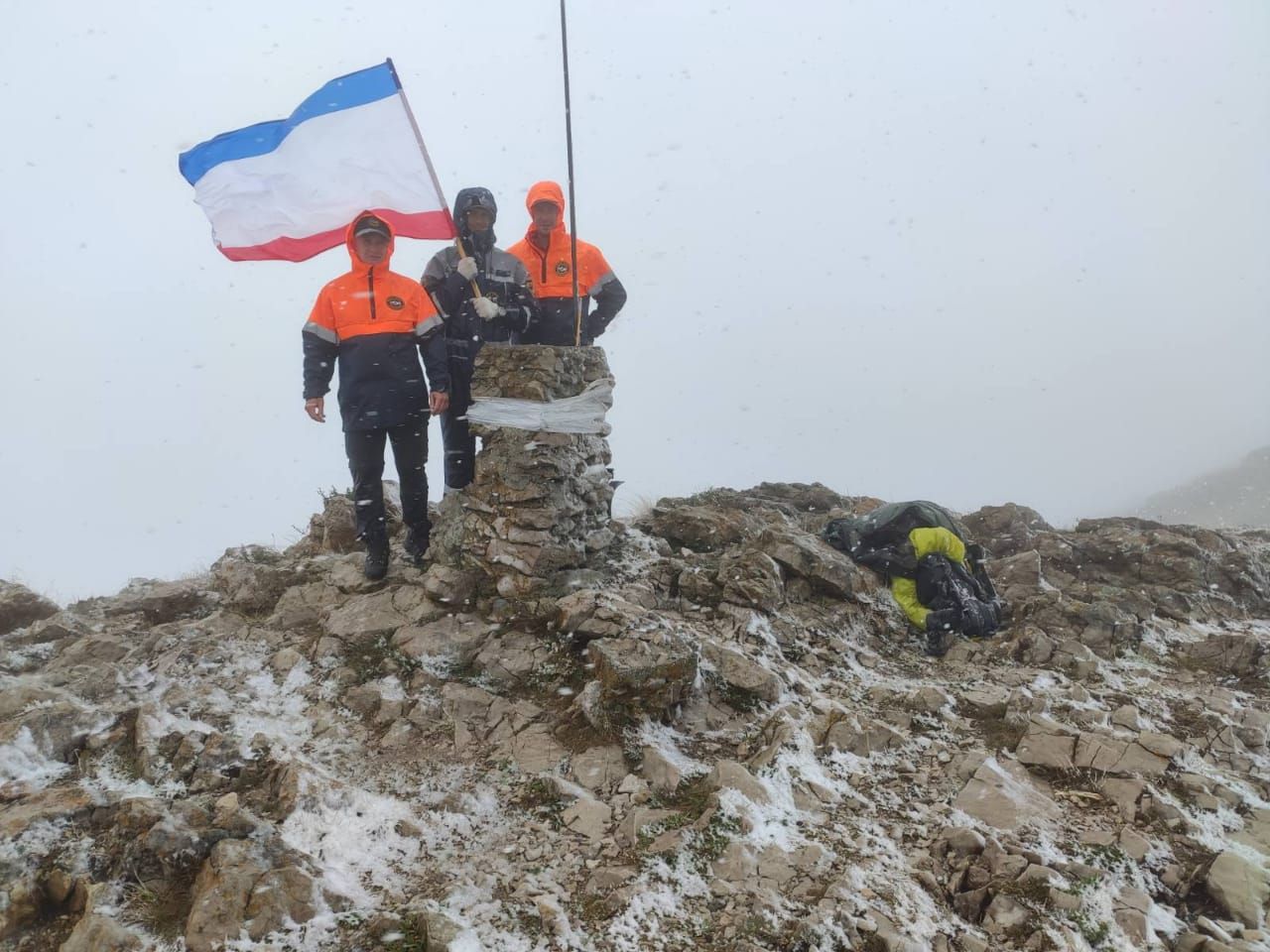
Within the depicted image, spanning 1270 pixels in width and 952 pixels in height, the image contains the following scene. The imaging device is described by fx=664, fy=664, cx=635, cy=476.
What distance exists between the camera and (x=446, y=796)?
4016mm

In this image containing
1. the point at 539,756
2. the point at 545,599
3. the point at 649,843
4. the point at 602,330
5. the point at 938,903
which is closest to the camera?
the point at 938,903

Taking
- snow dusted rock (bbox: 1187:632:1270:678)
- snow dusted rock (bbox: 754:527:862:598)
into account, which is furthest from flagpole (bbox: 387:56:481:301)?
snow dusted rock (bbox: 1187:632:1270:678)

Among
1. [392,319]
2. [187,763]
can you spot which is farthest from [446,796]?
[392,319]

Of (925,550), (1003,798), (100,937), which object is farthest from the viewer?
(925,550)

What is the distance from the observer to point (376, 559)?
20.7 ft

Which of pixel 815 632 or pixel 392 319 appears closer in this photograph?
pixel 392 319

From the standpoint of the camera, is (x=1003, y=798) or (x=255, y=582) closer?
(x=1003, y=798)

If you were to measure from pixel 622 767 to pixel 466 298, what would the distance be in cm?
457

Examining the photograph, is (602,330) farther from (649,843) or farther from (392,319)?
(649,843)

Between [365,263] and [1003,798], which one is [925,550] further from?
[365,263]

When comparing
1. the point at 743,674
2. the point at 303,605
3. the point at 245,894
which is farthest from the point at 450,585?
the point at 245,894

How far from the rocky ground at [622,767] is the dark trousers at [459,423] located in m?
1.09

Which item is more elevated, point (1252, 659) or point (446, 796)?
point (446, 796)

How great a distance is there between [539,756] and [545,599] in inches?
58.6
